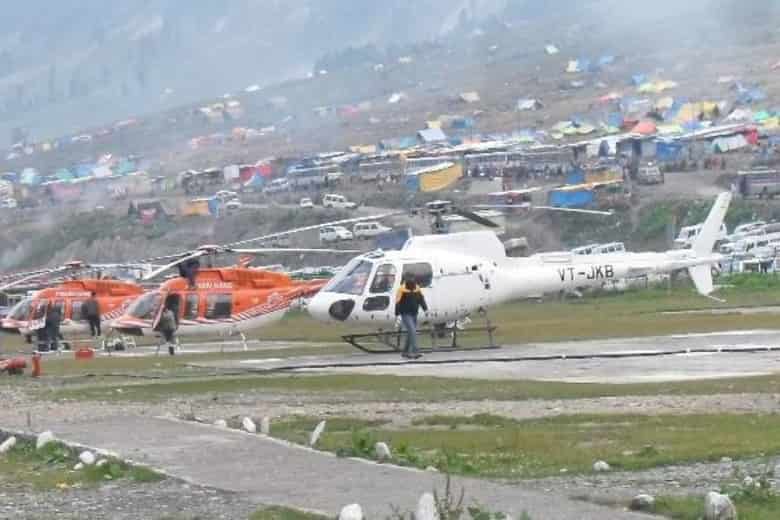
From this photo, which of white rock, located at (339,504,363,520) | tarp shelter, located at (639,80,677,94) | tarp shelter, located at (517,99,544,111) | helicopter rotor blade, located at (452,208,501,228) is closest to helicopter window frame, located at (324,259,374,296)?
helicopter rotor blade, located at (452,208,501,228)

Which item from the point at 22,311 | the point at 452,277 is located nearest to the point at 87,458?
the point at 452,277

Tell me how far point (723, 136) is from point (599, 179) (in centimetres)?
1535

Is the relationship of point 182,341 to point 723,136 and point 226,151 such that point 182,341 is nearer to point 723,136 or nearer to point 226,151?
point 723,136

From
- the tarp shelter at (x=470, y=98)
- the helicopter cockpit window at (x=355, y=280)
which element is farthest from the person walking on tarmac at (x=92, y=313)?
the tarp shelter at (x=470, y=98)

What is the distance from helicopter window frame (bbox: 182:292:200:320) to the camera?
150 feet

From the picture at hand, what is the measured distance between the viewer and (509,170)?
400 feet

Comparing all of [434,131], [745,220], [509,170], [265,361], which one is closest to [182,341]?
[265,361]

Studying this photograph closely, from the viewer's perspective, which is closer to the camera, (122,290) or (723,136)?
(122,290)

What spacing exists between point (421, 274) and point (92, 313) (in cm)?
1531

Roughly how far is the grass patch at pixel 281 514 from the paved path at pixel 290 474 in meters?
0.15

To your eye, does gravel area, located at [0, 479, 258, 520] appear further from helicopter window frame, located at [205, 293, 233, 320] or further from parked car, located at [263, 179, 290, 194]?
parked car, located at [263, 179, 290, 194]

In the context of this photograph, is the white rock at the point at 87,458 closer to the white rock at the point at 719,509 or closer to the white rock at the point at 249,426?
the white rock at the point at 249,426

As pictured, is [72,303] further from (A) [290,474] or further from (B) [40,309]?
(A) [290,474]

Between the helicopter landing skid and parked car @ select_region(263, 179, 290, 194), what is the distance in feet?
312
